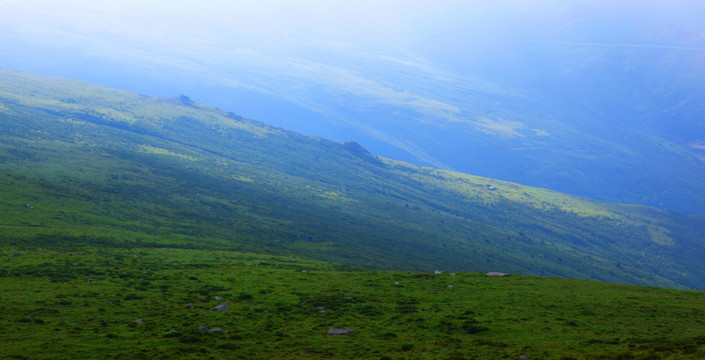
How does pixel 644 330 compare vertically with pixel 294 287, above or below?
above

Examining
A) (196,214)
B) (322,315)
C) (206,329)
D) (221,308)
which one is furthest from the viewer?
(196,214)

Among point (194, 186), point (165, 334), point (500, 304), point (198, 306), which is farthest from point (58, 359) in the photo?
point (194, 186)

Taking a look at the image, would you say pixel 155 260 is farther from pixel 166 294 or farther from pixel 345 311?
pixel 345 311

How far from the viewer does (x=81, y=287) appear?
41812mm

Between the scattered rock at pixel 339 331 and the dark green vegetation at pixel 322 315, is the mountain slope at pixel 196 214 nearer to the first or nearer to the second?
the dark green vegetation at pixel 322 315

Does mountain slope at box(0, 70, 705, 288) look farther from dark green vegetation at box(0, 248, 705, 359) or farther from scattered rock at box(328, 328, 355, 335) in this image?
scattered rock at box(328, 328, 355, 335)

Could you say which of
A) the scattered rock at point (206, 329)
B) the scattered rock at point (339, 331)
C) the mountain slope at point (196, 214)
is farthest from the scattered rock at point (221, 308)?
the mountain slope at point (196, 214)

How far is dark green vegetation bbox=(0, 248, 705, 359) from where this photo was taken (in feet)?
94.7

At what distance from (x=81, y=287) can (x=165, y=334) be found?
14.0m

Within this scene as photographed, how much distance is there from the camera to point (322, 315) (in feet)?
121

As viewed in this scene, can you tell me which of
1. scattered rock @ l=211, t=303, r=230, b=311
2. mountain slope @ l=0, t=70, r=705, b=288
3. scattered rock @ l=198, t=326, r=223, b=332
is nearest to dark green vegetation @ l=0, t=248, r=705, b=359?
scattered rock @ l=198, t=326, r=223, b=332

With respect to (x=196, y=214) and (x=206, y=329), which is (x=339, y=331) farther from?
(x=196, y=214)

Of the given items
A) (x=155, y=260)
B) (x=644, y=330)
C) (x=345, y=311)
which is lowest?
(x=155, y=260)

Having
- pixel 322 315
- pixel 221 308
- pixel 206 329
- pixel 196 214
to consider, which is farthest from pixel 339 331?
pixel 196 214
